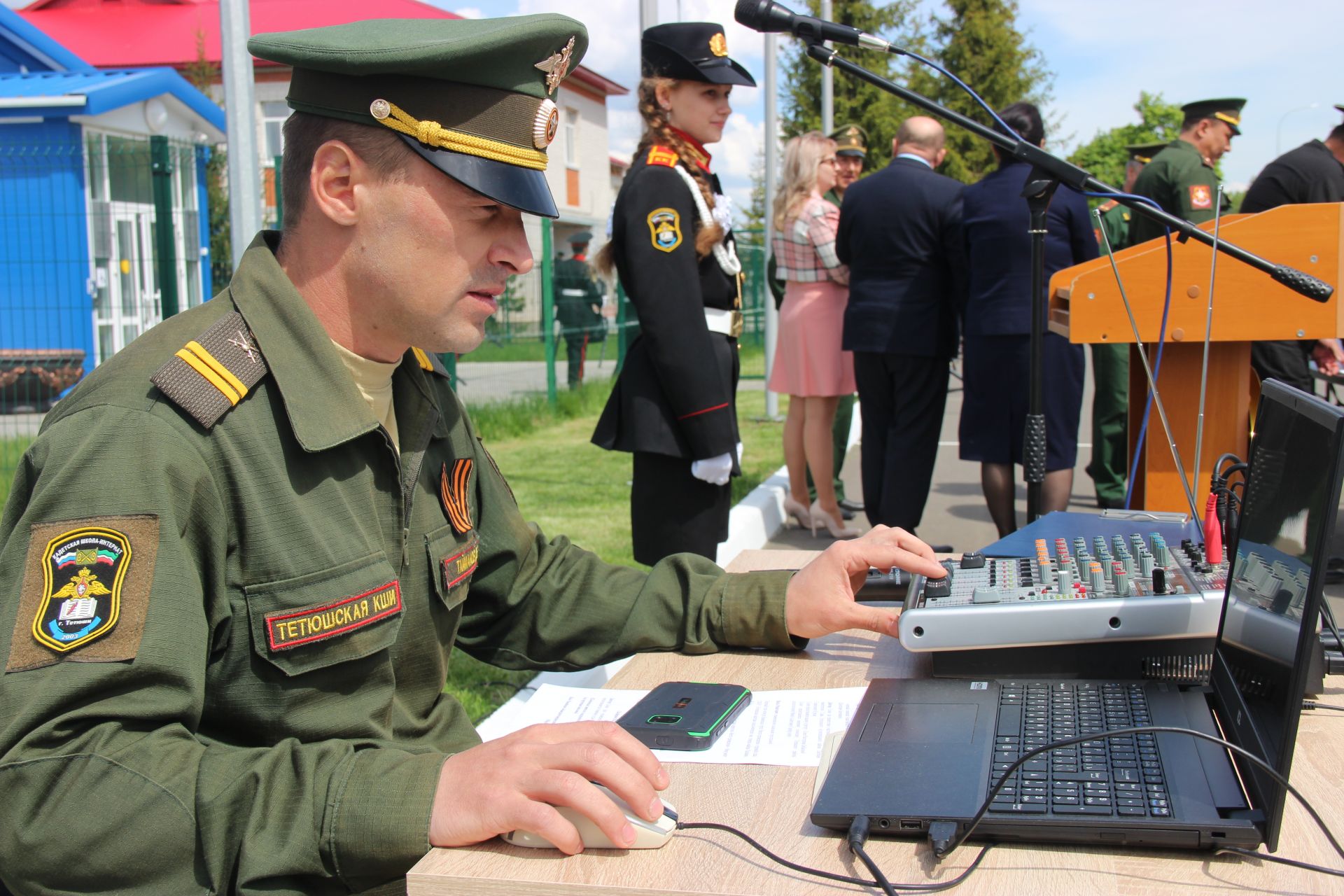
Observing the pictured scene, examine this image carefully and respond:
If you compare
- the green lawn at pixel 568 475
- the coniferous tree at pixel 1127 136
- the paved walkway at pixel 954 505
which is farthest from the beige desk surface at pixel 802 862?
the coniferous tree at pixel 1127 136

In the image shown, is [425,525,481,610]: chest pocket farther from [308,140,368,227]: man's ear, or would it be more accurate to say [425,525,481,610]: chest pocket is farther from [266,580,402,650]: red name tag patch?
[308,140,368,227]: man's ear

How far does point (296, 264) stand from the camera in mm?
1568

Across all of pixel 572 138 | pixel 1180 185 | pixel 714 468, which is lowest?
pixel 714 468

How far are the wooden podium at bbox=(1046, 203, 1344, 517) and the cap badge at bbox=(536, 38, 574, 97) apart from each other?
4.84ft

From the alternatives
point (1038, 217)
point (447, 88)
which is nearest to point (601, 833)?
point (447, 88)

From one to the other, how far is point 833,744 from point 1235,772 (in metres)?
0.41

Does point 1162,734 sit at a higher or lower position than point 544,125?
lower

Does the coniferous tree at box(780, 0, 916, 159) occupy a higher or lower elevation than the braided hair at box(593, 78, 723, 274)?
higher

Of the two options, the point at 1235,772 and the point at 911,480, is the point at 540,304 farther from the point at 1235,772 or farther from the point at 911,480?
the point at 1235,772

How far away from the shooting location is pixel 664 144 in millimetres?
3557

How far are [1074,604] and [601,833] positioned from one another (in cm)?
69

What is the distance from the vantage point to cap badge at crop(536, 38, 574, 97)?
1633mm

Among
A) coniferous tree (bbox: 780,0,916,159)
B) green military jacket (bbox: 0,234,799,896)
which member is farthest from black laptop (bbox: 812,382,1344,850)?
coniferous tree (bbox: 780,0,916,159)

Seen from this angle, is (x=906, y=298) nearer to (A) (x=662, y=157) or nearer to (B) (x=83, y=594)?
(A) (x=662, y=157)
